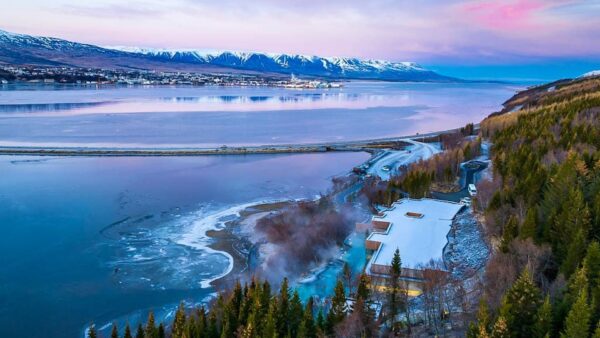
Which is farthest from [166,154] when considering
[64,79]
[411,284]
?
[64,79]

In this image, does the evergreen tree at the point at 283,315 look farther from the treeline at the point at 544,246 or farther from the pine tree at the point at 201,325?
the treeline at the point at 544,246

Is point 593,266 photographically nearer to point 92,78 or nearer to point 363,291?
point 363,291

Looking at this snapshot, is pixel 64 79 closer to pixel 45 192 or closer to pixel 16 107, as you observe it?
pixel 16 107

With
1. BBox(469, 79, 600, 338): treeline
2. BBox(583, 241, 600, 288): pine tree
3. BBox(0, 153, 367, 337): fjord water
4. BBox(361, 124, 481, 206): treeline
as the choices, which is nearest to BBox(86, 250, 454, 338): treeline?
BBox(469, 79, 600, 338): treeline

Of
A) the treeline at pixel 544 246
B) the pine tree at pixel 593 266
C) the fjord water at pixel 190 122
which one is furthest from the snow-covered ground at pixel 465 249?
the fjord water at pixel 190 122

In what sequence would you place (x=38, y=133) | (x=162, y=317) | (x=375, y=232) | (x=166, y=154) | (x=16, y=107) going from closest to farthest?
(x=162, y=317) < (x=375, y=232) < (x=166, y=154) < (x=38, y=133) < (x=16, y=107)

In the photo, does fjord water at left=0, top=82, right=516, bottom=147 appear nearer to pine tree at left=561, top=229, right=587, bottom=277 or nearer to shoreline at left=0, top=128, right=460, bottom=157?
shoreline at left=0, top=128, right=460, bottom=157

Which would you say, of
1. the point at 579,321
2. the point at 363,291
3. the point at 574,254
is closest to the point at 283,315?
the point at 363,291
